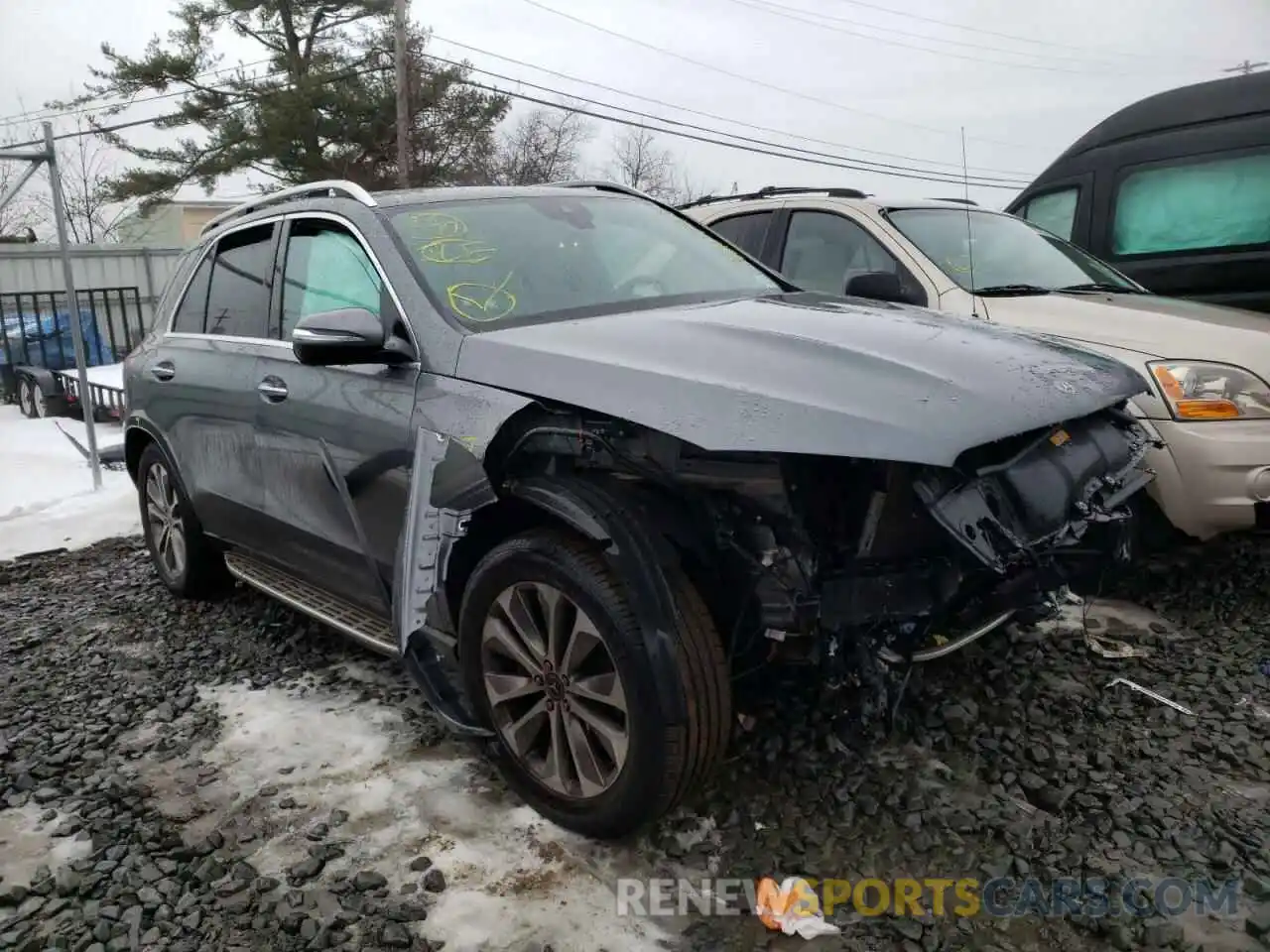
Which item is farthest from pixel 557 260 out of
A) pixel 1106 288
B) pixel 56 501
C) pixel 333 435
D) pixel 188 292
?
pixel 56 501

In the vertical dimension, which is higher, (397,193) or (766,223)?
(397,193)

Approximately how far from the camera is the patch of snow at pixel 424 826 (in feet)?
7.29

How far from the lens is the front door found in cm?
288

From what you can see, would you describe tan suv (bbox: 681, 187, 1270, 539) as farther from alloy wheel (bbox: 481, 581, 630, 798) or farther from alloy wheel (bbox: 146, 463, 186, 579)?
alloy wheel (bbox: 146, 463, 186, 579)

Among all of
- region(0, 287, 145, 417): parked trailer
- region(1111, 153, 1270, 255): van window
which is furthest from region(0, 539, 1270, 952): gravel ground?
region(0, 287, 145, 417): parked trailer

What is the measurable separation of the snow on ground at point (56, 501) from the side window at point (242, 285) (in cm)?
284

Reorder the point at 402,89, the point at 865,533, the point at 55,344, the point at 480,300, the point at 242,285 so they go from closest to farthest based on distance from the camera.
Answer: the point at 865,533
the point at 480,300
the point at 242,285
the point at 55,344
the point at 402,89

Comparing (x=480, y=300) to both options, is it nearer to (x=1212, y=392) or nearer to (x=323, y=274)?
(x=323, y=274)

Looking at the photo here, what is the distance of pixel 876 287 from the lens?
12.3ft

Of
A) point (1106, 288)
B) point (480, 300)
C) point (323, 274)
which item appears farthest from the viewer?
point (1106, 288)

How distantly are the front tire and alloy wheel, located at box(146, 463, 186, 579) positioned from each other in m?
2.47

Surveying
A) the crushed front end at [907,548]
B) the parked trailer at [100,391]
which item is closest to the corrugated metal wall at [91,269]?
the parked trailer at [100,391]

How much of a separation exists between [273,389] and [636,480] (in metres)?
1.68

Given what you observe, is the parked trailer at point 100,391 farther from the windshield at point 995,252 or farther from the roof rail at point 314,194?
the windshield at point 995,252
